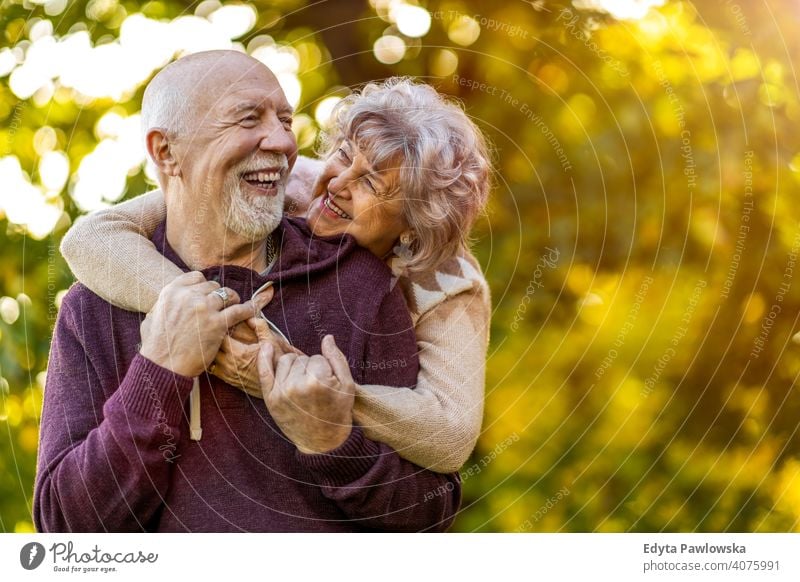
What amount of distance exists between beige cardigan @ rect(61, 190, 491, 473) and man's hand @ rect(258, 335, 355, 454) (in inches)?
1.7

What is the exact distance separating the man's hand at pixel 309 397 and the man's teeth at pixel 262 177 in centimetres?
24

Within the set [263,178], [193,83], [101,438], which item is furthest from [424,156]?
[101,438]

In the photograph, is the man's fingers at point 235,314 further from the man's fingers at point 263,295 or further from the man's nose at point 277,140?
the man's nose at point 277,140

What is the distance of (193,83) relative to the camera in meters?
1.57

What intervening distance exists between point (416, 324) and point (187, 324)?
36 centimetres

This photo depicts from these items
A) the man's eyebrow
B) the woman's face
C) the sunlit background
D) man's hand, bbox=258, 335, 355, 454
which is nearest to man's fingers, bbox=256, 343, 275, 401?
man's hand, bbox=258, 335, 355, 454

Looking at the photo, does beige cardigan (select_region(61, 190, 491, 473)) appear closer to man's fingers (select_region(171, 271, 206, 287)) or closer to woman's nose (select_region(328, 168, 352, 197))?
man's fingers (select_region(171, 271, 206, 287))

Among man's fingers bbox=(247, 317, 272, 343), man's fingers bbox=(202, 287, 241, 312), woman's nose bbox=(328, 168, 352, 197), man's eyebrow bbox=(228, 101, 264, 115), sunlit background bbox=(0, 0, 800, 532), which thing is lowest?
sunlit background bbox=(0, 0, 800, 532)

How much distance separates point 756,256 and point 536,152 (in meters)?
0.56

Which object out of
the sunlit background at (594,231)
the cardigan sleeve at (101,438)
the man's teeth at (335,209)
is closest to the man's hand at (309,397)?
the cardigan sleeve at (101,438)

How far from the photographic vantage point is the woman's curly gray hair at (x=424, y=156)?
163cm

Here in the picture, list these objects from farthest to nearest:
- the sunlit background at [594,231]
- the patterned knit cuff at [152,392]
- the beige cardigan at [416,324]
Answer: the sunlit background at [594,231], the beige cardigan at [416,324], the patterned knit cuff at [152,392]

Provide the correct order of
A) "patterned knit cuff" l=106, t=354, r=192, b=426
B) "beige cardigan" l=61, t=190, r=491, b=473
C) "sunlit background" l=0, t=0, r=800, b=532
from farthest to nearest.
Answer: "sunlit background" l=0, t=0, r=800, b=532 → "beige cardigan" l=61, t=190, r=491, b=473 → "patterned knit cuff" l=106, t=354, r=192, b=426

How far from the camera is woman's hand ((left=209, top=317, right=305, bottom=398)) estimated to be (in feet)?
5.13
